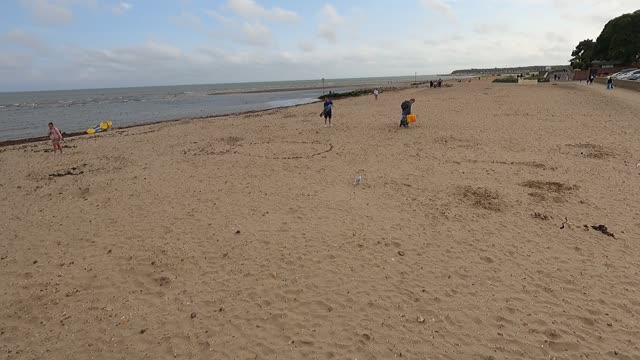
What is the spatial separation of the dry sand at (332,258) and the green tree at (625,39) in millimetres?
66602

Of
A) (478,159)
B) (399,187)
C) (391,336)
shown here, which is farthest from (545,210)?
(391,336)

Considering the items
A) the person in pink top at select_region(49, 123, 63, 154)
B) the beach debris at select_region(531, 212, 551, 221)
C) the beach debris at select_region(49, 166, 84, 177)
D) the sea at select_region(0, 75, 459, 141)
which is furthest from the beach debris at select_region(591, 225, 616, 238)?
the sea at select_region(0, 75, 459, 141)

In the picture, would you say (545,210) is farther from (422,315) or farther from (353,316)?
(353,316)

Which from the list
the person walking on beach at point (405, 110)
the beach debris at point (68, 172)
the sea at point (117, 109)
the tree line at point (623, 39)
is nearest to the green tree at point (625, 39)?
the tree line at point (623, 39)

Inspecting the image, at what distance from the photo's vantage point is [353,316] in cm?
464

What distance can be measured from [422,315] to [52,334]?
479 cm

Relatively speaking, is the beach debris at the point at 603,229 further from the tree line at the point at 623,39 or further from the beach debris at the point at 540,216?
the tree line at the point at 623,39

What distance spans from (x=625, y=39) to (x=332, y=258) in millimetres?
79381

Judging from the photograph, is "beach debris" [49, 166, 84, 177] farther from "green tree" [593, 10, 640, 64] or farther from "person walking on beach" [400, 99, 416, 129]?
"green tree" [593, 10, 640, 64]

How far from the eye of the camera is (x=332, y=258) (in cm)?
598

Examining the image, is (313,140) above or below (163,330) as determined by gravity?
above

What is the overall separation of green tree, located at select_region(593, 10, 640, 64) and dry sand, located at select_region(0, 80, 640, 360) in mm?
66602

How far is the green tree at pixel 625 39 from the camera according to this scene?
2336 inches

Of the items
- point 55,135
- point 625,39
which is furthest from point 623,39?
point 55,135
